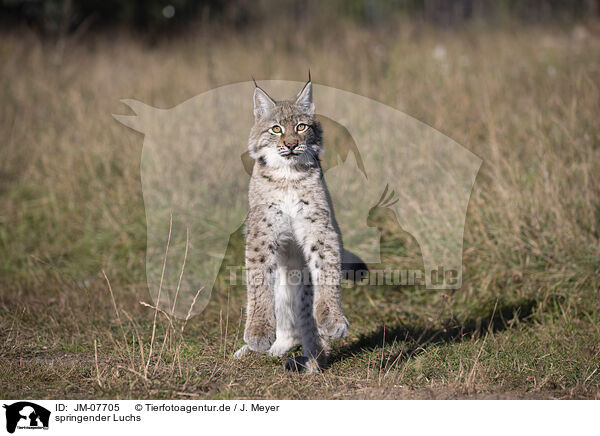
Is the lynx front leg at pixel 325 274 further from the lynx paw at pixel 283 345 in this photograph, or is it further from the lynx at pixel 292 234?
the lynx paw at pixel 283 345

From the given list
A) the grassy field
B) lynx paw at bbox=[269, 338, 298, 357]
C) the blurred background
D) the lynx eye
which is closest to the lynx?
the lynx eye

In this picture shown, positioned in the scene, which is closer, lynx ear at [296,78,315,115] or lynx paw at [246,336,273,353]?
lynx paw at [246,336,273,353]

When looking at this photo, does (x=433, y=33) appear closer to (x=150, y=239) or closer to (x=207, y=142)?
(x=207, y=142)

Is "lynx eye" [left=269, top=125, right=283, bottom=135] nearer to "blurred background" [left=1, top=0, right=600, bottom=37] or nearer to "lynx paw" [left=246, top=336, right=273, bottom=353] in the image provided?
"lynx paw" [left=246, top=336, right=273, bottom=353]

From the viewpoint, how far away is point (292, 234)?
154 inches

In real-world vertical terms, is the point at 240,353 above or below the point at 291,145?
below

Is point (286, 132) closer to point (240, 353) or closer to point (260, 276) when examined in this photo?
point (260, 276)

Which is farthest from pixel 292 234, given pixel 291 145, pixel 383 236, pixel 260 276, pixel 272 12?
pixel 272 12

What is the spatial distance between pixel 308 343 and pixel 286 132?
1369 mm

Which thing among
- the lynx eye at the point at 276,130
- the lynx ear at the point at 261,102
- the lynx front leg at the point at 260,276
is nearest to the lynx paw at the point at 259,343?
the lynx front leg at the point at 260,276

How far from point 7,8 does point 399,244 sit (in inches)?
412

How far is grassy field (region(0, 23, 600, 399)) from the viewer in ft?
12.4

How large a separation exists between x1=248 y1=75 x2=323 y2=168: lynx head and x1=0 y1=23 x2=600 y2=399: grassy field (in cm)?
123

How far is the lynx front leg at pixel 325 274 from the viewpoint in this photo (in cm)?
357
